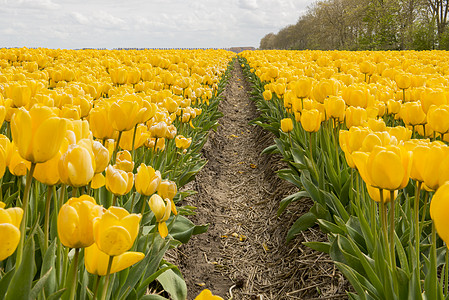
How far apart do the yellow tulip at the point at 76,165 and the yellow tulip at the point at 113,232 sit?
207 millimetres

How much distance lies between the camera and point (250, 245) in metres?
4.04

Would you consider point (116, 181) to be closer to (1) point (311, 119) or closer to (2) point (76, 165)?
(2) point (76, 165)

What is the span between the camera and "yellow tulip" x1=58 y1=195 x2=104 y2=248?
2.81 feet

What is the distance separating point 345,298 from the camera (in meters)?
2.41

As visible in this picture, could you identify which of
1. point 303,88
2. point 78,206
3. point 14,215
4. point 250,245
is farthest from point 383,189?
point 250,245

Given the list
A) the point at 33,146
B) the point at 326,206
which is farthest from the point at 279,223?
the point at 33,146

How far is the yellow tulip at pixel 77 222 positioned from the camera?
855 mm

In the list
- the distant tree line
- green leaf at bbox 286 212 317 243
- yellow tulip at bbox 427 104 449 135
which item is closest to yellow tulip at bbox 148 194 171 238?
yellow tulip at bbox 427 104 449 135

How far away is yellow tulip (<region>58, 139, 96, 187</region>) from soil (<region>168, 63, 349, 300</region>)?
4.82ft

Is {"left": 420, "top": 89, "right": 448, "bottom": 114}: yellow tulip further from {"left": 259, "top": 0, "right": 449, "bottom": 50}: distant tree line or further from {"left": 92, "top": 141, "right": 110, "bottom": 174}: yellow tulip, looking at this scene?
{"left": 259, "top": 0, "right": 449, "bottom": 50}: distant tree line

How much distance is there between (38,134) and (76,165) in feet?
0.39

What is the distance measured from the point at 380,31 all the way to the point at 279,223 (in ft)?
117

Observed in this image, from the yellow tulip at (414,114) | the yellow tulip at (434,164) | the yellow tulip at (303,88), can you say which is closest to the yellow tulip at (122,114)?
the yellow tulip at (434,164)

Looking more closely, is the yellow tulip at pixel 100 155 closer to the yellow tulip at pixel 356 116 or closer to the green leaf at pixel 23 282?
the green leaf at pixel 23 282
